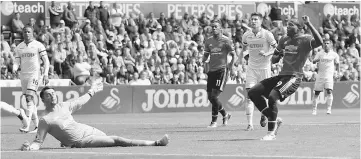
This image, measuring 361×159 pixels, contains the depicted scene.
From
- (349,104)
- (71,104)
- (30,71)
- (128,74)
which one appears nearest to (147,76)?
(128,74)

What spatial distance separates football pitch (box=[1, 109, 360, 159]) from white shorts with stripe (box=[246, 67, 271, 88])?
1047mm

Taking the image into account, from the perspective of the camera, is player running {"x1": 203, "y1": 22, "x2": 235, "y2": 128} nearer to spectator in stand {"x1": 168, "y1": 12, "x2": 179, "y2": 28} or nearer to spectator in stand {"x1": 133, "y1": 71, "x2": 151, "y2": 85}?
spectator in stand {"x1": 133, "y1": 71, "x2": 151, "y2": 85}

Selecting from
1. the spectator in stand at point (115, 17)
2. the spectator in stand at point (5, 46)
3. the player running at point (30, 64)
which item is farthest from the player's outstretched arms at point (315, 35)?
the spectator in stand at point (115, 17)

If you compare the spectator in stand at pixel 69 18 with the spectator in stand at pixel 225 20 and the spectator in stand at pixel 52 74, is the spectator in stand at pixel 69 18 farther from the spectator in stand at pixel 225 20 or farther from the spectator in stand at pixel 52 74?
the spectator in stand at pixel 225 20

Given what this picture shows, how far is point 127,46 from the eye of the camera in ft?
110

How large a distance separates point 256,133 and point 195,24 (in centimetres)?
1746

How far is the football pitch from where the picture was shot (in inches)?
560

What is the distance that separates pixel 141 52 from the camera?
33.3 m

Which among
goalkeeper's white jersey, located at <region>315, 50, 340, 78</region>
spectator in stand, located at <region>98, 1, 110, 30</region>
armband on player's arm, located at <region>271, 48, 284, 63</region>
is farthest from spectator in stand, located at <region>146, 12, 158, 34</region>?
armband on player's arm, located at <region>271, 48, 284, 63</region>

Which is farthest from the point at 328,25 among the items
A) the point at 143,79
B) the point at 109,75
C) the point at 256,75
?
the point at 256,75

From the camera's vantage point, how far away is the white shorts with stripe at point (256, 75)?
2088cm

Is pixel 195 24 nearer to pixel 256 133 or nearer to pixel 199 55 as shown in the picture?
pixel 199 55

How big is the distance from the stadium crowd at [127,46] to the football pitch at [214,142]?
6.57 meters

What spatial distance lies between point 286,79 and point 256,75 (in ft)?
11.0
